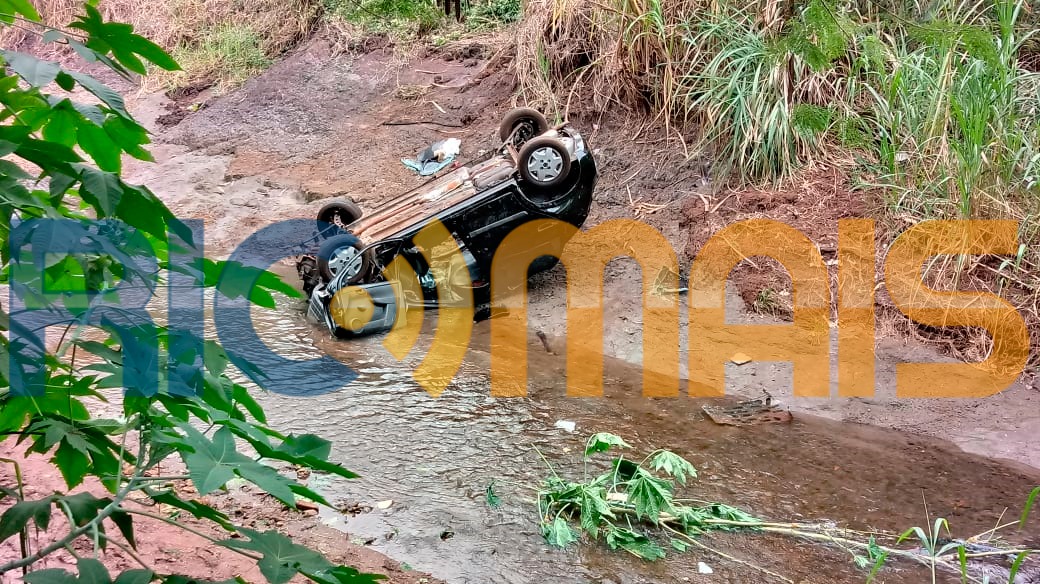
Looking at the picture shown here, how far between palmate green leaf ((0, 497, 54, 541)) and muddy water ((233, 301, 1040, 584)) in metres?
2.55

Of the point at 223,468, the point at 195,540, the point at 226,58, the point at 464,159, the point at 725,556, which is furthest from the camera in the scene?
the point at 226,58

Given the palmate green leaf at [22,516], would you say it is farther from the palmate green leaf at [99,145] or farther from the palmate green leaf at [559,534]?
the palmate green leaf at [559,534]

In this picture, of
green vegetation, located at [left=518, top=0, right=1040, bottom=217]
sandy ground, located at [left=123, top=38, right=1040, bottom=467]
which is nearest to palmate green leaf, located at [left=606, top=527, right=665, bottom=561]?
sandy ground, located at [left=123, top=38, right=1040, bottom=467]

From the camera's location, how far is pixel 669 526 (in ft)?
14.2

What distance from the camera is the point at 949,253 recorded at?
20.8 feet


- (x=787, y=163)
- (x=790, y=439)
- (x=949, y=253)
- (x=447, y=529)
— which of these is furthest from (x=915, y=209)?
(x=447, y=529)

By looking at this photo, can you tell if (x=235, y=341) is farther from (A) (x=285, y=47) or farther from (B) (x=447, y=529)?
(A) (x=285, y=47)

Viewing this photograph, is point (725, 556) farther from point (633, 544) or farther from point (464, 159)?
point (464, 159)

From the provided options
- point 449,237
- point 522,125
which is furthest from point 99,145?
point 522,125

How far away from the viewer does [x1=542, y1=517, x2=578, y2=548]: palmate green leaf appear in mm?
4133

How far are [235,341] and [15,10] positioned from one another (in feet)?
19.3

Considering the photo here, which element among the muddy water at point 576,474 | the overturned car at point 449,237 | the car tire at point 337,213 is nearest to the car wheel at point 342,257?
the overturned car at point 449,237

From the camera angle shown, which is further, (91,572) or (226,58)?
(226,58)

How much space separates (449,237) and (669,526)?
328 centimetres
